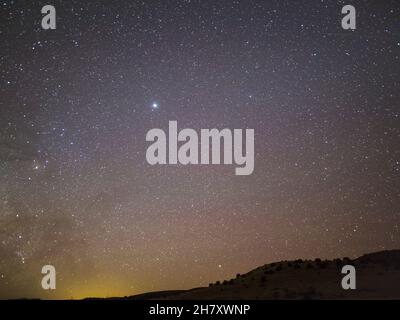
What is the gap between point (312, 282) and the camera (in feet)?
77.5

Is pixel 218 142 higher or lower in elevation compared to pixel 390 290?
higher

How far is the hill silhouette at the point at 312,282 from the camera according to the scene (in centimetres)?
2112

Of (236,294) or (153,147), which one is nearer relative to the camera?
(153,147)

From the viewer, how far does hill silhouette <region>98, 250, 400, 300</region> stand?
21.1m

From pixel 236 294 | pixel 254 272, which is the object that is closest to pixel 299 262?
pixel 254 272
